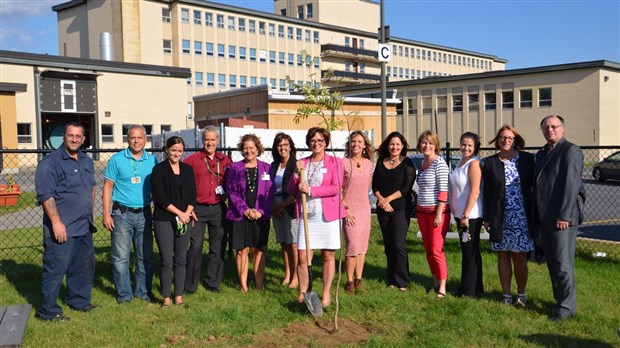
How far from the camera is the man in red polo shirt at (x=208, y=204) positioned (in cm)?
681

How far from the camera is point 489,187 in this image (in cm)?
639

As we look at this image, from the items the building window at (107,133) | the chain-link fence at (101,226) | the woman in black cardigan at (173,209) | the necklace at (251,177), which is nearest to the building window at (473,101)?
the chain-link fence at (101,226)

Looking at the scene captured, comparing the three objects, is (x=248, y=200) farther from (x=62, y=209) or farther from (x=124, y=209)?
(x=62, y=209)

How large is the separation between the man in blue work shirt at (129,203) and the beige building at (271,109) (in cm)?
1806

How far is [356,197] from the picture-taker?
A: 22.7ft

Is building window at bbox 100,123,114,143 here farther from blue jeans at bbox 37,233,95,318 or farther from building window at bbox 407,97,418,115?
blue jeans at bbox 37,233,95,318

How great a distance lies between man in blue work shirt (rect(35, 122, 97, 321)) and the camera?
18.9ft

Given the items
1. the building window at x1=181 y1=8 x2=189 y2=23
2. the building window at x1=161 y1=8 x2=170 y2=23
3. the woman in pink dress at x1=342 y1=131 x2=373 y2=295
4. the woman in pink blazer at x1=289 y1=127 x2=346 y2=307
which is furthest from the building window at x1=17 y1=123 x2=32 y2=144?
the woman in pink blazer at x1=289 y1=127 x2=346 y2=307

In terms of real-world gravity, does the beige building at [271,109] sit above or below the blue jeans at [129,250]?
above

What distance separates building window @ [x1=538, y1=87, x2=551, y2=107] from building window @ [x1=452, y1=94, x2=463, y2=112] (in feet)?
23.1

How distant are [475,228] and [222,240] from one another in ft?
9.80

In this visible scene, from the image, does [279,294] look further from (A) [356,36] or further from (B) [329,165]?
(A) [356,36]

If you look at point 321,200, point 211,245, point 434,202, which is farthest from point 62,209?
point 434,202

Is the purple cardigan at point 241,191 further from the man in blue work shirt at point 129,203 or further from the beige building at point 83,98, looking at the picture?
the beige building at point 83,98
